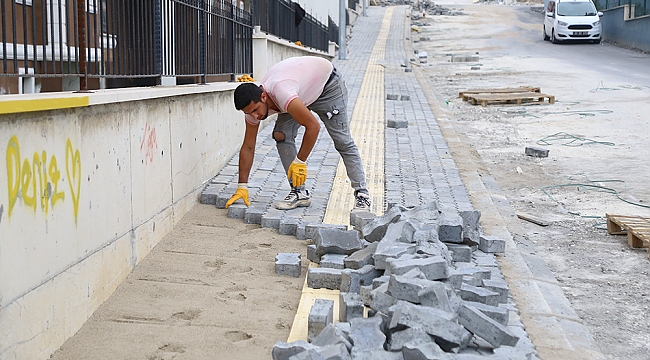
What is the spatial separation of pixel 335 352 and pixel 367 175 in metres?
4.76

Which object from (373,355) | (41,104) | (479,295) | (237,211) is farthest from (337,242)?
(41,104)

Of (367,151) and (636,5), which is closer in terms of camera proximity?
(367,151)

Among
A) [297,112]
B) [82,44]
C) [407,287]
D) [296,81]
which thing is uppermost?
[82,44]

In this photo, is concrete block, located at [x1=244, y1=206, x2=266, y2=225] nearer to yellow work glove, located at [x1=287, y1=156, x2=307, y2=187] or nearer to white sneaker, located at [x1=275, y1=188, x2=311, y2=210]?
white sneaker, located at [x1=275, y1=188, x2=311, y2=210]

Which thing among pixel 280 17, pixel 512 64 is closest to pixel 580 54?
pixel 512 64

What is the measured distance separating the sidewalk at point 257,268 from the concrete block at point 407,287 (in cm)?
64

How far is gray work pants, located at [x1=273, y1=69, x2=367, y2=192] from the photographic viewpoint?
6.21 m

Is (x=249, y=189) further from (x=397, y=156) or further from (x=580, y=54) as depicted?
(x=580, y=54)

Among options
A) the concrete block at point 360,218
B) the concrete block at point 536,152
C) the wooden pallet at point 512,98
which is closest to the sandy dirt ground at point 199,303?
the concrete block at point 360,218

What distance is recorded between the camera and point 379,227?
5.02 metres

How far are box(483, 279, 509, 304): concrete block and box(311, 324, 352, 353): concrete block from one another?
4.22 feet

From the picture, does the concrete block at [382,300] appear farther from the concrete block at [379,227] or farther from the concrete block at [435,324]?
the concrete block at [379,227]

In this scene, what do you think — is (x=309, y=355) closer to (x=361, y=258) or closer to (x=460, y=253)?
(x=361, y=258)

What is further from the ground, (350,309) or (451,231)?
(451,231)
